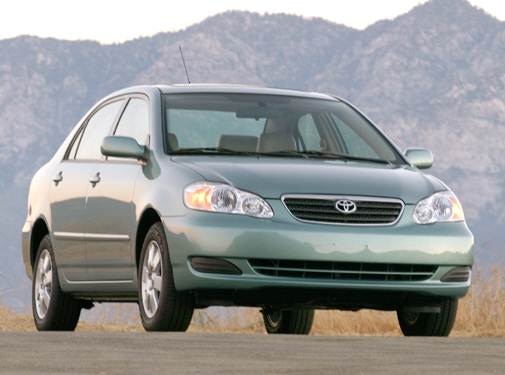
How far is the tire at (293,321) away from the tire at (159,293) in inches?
101

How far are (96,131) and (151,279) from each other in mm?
2081

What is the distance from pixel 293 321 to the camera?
11.7m

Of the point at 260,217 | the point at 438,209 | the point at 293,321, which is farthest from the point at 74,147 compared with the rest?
the point at 438,209

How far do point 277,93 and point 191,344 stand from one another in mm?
3466

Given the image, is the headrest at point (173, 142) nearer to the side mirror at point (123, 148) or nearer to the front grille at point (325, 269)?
the side mirror at point (123, 148)

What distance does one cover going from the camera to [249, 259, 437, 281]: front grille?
877 centimetres

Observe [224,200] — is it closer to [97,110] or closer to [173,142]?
[173,142]

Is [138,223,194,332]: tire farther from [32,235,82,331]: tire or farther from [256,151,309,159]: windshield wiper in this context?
[32,235,82,331]: tire

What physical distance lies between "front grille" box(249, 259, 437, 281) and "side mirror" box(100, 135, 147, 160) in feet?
3.89

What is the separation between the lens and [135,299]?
9.79 m

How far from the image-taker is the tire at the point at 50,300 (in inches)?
420

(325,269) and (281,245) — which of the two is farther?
(325,269)

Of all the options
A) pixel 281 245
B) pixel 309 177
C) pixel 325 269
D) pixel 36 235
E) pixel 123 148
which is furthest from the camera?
pixel 36 235

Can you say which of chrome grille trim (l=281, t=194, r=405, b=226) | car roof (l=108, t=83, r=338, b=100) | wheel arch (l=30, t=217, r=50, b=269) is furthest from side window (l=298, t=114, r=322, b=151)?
wheel arch (l=30, t=217, r=50, b=269)
